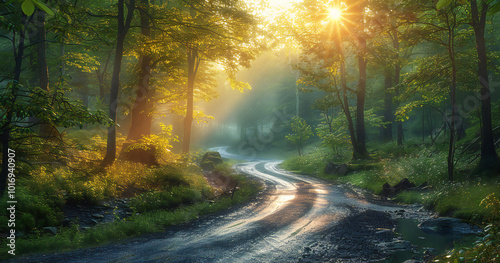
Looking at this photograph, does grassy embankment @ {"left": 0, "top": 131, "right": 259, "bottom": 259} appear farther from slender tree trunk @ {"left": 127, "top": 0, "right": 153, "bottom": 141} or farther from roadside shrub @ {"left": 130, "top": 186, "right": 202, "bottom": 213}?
slender tree trunk @ {"left": 127, "top": 0, "right": 153, "bottom": 141}

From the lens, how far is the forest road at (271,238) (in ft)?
18.4

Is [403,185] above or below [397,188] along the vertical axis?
above

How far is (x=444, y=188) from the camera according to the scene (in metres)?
10.4

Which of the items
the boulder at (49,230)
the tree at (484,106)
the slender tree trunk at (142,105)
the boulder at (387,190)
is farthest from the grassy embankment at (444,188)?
the slender tree trunk at (142,105)

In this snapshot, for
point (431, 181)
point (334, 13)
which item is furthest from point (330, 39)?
point (431, 181)

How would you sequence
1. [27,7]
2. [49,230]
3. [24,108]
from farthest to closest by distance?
[49,230], [24,108], [27,7]

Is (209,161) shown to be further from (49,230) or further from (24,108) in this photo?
(24,108)

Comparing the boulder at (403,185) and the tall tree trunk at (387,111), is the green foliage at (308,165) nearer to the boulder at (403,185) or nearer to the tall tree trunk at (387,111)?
the tall tree trunk at (387,111)

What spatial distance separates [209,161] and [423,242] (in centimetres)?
2369

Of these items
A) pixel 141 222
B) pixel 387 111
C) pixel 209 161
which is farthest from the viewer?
pixel 209 161

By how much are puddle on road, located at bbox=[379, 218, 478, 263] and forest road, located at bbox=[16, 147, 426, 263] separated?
11.3 inches

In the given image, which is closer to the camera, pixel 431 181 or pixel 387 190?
pixel 431 181

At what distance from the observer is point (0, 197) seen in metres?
6.51

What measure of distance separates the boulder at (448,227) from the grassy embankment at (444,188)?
385 millimetres
